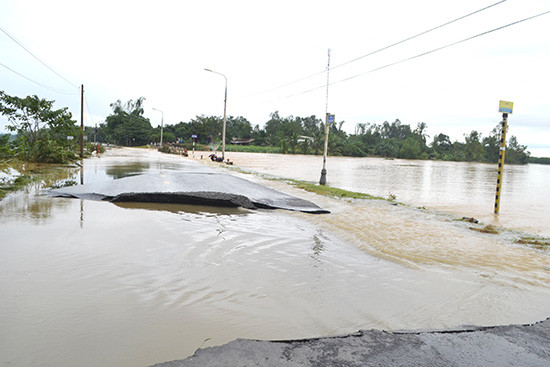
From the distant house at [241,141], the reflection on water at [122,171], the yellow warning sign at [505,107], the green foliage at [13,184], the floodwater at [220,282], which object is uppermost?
the distant house at [241,141]

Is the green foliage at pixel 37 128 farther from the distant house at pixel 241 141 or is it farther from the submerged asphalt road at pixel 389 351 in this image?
the distant house at pixel 241 141

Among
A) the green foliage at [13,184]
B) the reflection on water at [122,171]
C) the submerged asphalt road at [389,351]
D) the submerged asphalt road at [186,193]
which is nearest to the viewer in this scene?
the submerged asphalt road at [389,351]

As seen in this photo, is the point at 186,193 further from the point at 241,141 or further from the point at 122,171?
the point at 241,141

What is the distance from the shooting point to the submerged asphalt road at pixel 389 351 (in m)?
2.57

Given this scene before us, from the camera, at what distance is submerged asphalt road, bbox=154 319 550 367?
8.45 ft

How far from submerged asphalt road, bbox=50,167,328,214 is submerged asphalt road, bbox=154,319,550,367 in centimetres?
632

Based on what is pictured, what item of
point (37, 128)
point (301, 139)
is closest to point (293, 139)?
point (301, 139)

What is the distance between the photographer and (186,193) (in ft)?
30.6

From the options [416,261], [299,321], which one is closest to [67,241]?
[299,321]

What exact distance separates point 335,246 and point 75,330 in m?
4.08

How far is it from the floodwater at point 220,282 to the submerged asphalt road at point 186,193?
148 cm

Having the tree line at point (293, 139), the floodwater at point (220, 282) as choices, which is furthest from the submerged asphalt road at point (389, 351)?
the tree line at point (293, 139)

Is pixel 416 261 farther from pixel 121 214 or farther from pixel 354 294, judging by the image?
pixel 121 214

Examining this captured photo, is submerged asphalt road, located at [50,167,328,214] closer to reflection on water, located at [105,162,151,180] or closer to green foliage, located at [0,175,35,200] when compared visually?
green foliage, located at [0,175,35,200]
